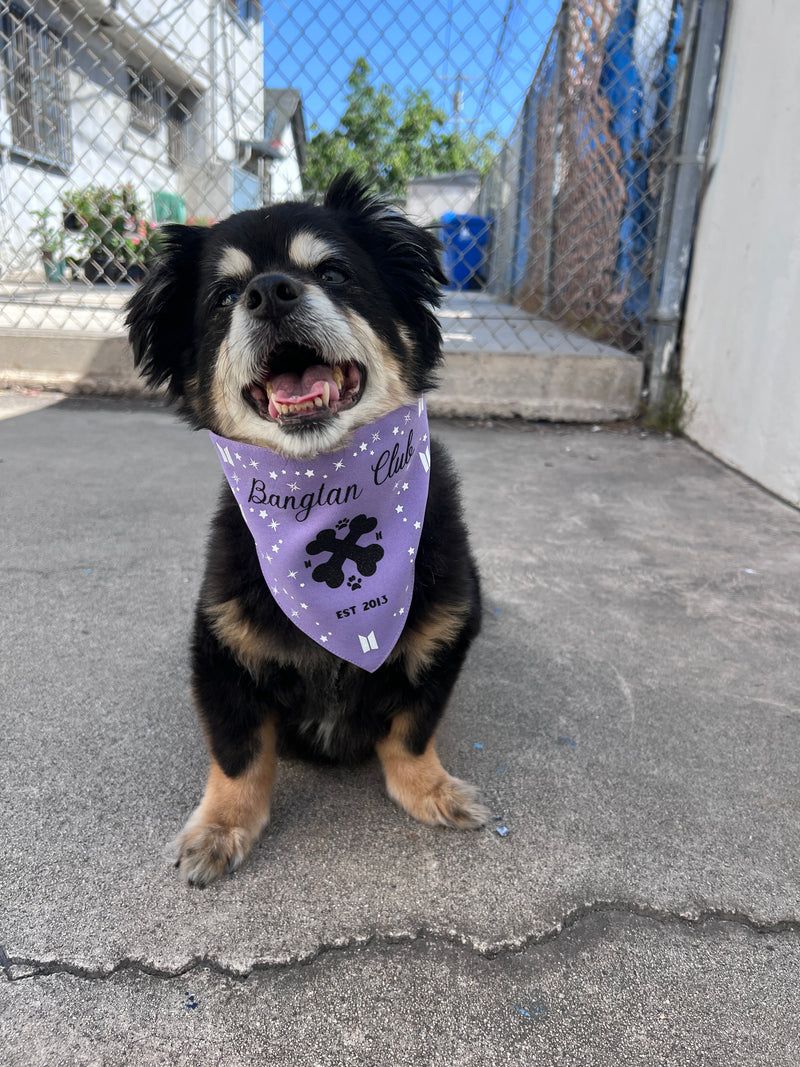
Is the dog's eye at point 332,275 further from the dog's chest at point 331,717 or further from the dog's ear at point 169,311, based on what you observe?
the dog's chest at point 331,717

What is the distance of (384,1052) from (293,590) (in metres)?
0.86

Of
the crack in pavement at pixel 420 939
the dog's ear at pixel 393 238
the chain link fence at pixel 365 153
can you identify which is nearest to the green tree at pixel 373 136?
the chain link fence at pixel 365 153

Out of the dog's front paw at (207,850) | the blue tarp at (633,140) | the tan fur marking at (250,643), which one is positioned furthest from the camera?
the blue tarp at (633,140)

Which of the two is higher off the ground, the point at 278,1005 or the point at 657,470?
the point at 657,470

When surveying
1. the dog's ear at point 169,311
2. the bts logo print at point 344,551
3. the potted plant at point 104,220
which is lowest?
the bts logo print at point 344,551

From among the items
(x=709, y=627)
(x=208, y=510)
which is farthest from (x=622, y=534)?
(x=208, y=510)

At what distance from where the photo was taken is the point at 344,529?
1.73 m

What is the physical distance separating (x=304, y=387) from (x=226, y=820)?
1.04 metres

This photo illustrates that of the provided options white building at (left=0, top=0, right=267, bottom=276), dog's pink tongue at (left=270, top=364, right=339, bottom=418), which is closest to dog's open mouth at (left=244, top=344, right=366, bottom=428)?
dog's pink tongue at (left=270, top=364, right=339, bottom=418)

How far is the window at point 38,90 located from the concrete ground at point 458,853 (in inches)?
365

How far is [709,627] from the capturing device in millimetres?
2615

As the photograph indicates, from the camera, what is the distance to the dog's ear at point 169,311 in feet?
6.04

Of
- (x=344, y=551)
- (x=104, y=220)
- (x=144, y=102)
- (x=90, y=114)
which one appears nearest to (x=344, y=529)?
(x=344, y=551)

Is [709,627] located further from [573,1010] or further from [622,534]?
[573,1010]
